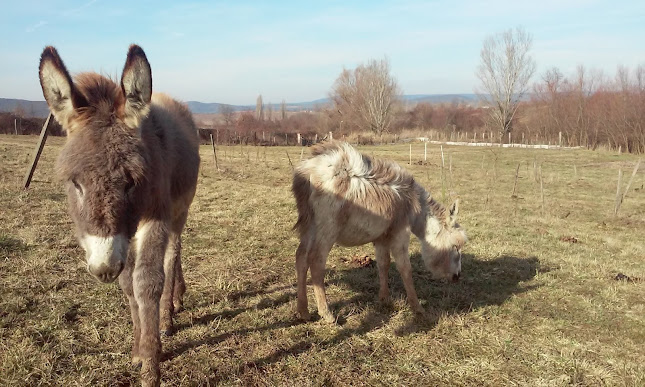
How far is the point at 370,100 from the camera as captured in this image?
60.2m

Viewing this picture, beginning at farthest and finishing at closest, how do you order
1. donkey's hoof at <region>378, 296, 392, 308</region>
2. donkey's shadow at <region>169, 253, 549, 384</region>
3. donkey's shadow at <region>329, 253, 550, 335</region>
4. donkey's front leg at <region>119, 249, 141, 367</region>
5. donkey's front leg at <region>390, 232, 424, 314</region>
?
donkey's hoof at <region>378, 296, 392, 308</region>
donkey's front leg at <region>390, 232, 424, 314</region>
donkey's shadow at <region>329, 253, 550, 335</region>
donkey's shadow at <region>169, 253, 549, 384</region>
donkey's front leg at <region>119, 249, 141, 367</region>

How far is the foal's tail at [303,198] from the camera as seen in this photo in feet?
16.0

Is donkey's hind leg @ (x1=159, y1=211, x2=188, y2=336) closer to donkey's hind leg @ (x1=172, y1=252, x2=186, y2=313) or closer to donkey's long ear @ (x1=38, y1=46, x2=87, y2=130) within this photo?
donkey's hind leg @ (x1=172, y1=252, x2=186, y2=313)

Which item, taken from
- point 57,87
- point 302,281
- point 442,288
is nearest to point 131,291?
point 57,87

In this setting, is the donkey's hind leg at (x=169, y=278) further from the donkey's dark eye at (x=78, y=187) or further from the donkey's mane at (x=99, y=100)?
the donkey's mane at (x=99, y=100)

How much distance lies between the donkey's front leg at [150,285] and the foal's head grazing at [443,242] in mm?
3968

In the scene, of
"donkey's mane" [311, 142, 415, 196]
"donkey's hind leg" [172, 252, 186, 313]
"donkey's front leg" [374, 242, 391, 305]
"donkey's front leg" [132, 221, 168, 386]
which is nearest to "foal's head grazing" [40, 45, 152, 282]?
"donkey's front leg" [132, 221, 168, 386]

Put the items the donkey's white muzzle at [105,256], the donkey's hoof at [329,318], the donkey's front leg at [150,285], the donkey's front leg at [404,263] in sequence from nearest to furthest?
1. the donkey's white muzzle at [105,256]
2. the donkey's front leg at [150,285]
3. the donkey's hoof at [329,318]
4. the donkey's front leg at [404,263]

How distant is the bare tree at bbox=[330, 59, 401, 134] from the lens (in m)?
59.8

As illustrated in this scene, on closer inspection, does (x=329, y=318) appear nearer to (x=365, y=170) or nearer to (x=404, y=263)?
(x=404, y=263)

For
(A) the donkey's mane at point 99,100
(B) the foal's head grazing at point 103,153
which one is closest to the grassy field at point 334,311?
(B) the foal's head grazing at point 103,153

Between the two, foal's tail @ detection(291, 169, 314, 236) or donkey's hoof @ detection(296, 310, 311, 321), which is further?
foal's tail @ detection(291, 169, 314, 236)

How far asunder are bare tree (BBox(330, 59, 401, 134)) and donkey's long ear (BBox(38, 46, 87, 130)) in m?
58.0

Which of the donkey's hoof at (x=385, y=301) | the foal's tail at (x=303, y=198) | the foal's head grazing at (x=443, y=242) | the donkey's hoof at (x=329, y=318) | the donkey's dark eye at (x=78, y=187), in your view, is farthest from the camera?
the foal's head grazing at (x=443, y=242)
